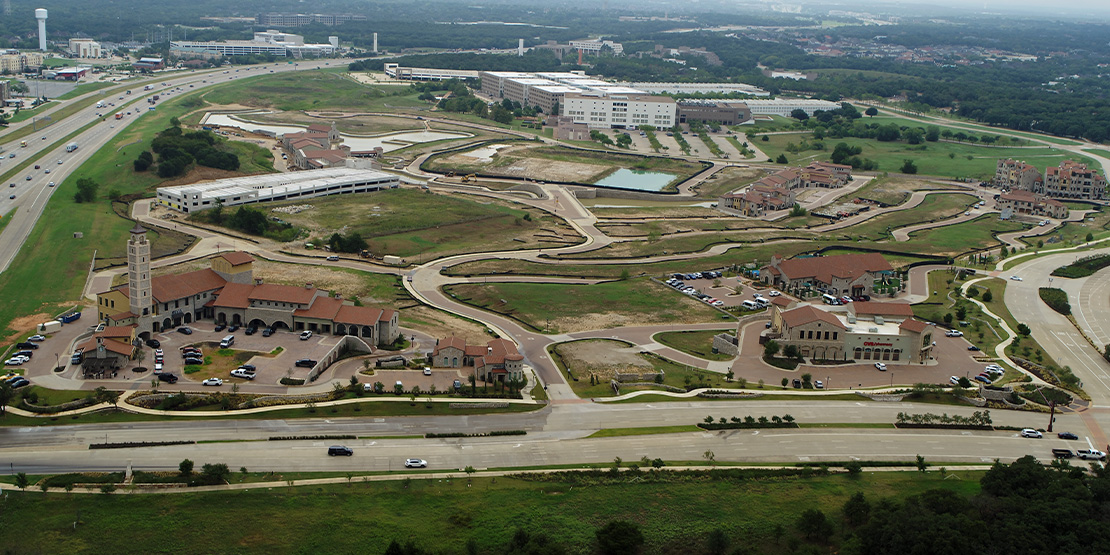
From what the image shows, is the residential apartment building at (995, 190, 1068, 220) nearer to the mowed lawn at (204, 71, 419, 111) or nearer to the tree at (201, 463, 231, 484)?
the tree at (201, 463, 231, 484)

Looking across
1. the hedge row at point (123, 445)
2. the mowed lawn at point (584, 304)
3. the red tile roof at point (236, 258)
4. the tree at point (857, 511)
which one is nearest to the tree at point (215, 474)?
the hedge row at point (123, 445)

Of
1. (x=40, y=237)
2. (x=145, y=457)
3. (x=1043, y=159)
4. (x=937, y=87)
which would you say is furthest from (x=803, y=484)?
(x=937, y=87)

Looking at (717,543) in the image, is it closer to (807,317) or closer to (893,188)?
(807,317)

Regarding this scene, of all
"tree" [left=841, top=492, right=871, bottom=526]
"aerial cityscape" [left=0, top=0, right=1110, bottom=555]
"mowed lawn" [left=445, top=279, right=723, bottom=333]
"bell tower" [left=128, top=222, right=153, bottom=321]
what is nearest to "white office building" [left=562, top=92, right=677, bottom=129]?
"aerial cityscape" [left=0, top=0, right=1110, bottom=555]

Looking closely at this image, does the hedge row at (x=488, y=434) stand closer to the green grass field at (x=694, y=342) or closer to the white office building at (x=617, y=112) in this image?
the green grass field at (x=694, y=342)

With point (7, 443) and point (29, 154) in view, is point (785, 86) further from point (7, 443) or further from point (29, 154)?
point (7, 443)
